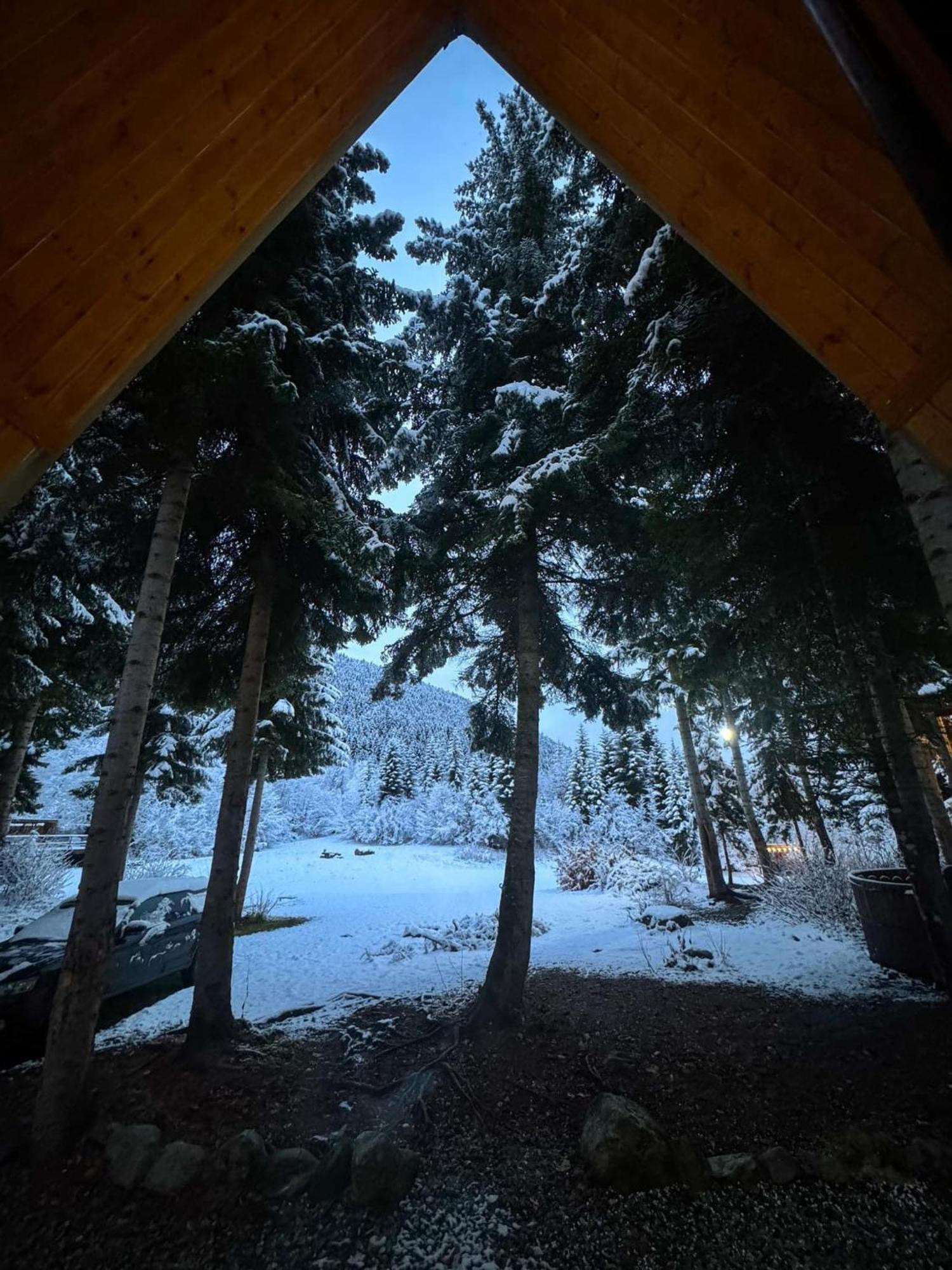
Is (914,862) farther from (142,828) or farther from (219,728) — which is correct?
(142,828)

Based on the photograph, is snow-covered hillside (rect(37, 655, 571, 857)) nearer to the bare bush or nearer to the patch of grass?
the bare bush

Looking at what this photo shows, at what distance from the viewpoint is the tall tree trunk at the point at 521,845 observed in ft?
18.7

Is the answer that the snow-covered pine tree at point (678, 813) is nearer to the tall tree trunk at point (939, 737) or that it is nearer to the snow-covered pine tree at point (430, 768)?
the tall tree trunk at point (939, 737)

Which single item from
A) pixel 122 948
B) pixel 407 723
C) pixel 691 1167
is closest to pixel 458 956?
pixel 122 948

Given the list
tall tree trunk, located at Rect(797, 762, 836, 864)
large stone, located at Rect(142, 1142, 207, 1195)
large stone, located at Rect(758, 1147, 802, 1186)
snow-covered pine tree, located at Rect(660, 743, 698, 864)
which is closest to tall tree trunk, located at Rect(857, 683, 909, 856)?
large stone, located at Rect(758, 1147, 802, 1186)

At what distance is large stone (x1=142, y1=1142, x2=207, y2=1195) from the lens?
323 cm

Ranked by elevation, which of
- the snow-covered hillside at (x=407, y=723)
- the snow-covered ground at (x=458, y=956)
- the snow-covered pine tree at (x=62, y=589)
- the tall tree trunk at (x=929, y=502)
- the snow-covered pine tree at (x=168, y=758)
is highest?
the snow-covered hillside at (x=407, y=723)

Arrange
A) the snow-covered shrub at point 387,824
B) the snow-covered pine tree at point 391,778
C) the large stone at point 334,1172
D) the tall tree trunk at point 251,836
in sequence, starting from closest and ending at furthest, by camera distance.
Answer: the large stone at point 334,1172 < the tall tree trunk at point 251,836 < the snow-covered shrub at point 387,824 < the snow-covered pine tree at point 391,778

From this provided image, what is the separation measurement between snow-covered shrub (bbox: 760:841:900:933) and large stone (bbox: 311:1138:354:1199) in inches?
342

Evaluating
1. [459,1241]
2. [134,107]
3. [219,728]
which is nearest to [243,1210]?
[459,1241]

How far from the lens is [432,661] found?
9602 mm

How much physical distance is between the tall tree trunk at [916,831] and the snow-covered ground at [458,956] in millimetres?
1121

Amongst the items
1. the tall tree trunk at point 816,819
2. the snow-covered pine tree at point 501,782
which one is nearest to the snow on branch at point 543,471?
the tall tree trunk at point 816,819

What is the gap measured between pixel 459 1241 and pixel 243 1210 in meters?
1.47
